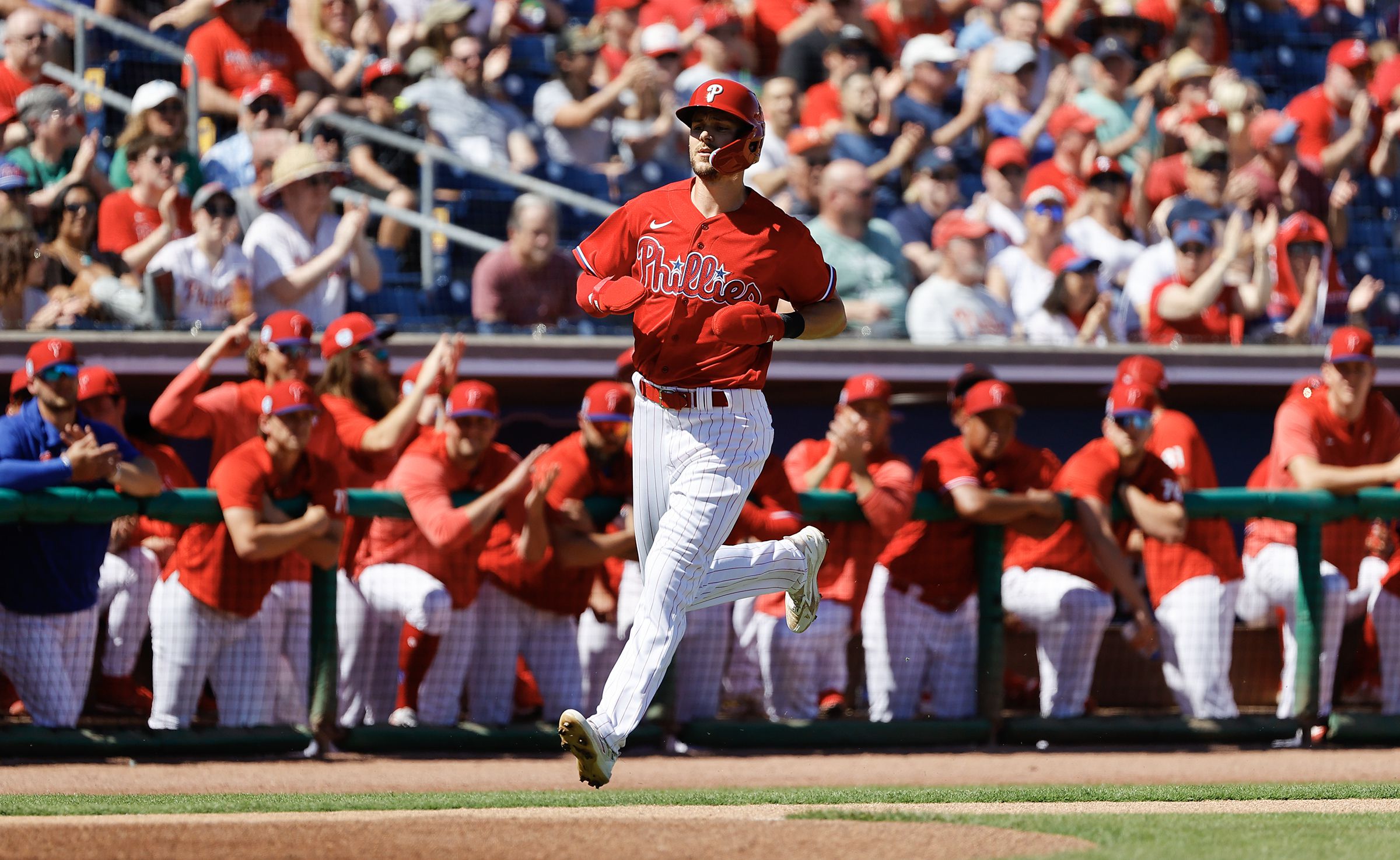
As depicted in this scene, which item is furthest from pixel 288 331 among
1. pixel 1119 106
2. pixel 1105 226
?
pixel 1119 106

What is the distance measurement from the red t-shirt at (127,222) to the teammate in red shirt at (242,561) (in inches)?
77.4

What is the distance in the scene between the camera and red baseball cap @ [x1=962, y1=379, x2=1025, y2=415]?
6.89 meters

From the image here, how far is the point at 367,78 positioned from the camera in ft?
29.6

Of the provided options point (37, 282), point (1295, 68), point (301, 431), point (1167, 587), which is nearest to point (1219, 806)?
point (1167, 587)

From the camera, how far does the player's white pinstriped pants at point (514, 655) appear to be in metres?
6.65

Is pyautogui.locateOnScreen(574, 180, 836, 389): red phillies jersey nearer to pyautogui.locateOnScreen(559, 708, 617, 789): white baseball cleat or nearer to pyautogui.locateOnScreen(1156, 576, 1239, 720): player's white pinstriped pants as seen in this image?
pyautogui.locateOnScreen(559, 708, 617, 789): white baseball cleat

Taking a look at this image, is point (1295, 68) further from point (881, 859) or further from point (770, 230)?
point (881, 859)

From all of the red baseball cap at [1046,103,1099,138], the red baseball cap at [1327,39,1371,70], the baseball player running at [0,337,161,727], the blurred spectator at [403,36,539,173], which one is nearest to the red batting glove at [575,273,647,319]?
the baseball player running at [0,337,161,727]

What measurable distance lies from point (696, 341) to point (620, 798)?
61.8 inches

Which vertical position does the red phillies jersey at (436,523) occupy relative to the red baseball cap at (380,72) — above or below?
below

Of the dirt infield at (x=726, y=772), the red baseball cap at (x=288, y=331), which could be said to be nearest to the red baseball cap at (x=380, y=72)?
the red baseball cap at (x=288, y=331)

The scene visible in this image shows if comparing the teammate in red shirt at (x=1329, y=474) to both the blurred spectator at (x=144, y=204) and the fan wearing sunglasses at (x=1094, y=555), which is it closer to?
the fan wearing sunglasses at (x=1094, y=555)

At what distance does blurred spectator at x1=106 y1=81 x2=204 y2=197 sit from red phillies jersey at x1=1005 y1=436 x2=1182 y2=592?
408 cm

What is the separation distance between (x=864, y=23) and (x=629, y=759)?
5756 millimetres
